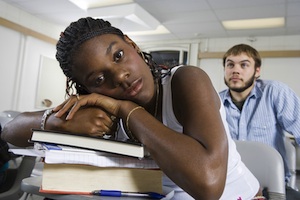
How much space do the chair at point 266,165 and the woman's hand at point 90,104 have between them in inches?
32.7

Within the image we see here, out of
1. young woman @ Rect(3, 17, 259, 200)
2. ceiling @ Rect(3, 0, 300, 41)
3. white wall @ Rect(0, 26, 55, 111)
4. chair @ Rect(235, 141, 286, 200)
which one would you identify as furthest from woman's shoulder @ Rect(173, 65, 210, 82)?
white wall @ Rect(0, 26, 55, 111)

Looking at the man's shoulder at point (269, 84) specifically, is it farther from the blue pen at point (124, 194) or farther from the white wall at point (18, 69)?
the white wall at point (18, 69)

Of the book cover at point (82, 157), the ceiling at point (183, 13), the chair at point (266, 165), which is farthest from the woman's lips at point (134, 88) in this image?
the ceiling at point (183, 13)

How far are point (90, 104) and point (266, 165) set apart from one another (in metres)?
0.89

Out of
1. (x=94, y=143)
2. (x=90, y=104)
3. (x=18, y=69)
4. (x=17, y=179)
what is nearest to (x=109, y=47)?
(x=90, y=104)

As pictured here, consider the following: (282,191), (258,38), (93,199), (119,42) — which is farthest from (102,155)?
(258,38)

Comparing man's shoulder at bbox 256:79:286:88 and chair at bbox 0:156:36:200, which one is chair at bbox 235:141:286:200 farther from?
chair at bbox 0:156:36:200

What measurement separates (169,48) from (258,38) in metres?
1.94

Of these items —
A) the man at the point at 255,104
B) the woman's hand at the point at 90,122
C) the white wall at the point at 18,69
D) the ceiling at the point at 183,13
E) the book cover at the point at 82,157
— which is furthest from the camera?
the white wall at the point at 18,69

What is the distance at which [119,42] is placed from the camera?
2.74ft

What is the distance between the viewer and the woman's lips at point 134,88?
31.9 inches

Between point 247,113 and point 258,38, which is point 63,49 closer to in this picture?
point 247,113

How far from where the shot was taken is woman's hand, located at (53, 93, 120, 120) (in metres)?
0.73

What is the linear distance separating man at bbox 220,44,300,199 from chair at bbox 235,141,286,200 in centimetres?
80
